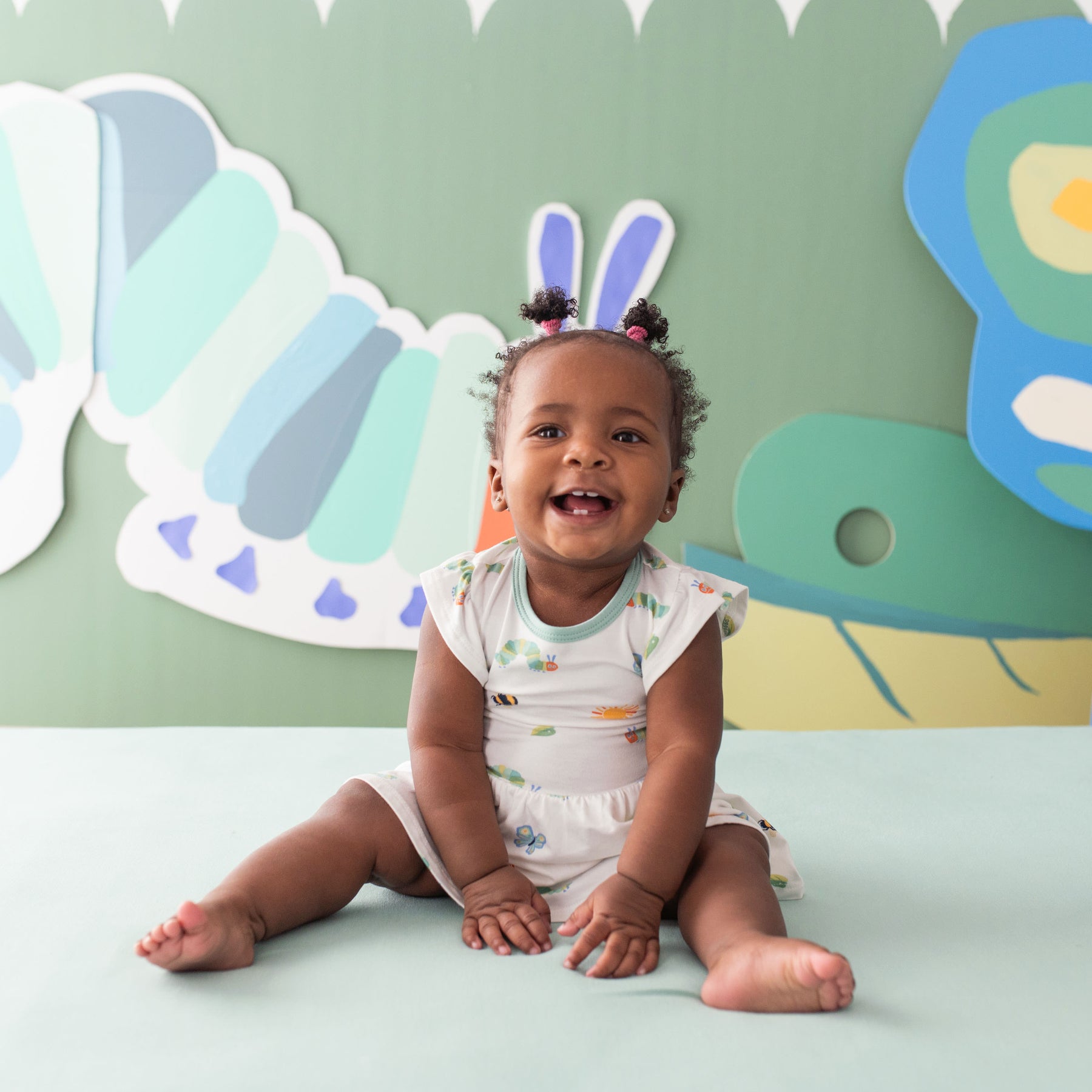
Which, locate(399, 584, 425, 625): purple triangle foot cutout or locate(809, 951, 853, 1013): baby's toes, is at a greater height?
locate(809, 951, 853, 1013): baby's toes

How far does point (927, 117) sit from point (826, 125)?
0.53 feet

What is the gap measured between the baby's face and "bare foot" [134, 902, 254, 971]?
379 millimetres

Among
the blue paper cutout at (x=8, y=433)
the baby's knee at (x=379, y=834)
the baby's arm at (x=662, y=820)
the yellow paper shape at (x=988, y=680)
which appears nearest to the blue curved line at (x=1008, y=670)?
the yellow paper shape at (x=988, y=680)

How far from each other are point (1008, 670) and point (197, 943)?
1556 mm

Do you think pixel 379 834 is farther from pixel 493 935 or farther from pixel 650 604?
pixel 650 604

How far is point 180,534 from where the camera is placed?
179 centimetres

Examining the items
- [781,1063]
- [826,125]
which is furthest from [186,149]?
[781,1063]

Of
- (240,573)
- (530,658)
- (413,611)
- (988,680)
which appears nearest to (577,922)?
(530,658)

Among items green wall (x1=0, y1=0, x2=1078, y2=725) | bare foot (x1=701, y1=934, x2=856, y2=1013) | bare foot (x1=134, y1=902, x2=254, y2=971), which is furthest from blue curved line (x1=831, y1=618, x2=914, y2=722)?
bare foot (x1=134, y1=902, x2=254, y2=971)

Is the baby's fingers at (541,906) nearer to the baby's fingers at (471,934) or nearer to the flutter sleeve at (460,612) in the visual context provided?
the baby's fingers at (471,934)

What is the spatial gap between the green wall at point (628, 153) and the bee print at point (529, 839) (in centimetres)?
97

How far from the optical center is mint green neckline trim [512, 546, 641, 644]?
91 centimetres

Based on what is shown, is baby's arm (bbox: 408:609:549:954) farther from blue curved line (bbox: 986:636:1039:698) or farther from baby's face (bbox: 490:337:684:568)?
blue curved line (bbox: 986:636:1039:698)

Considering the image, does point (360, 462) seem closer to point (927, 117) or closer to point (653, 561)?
point (653, 561)
